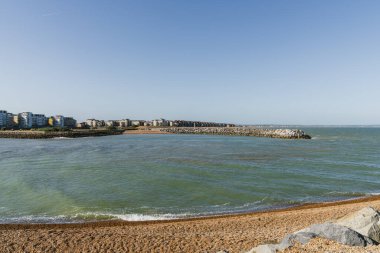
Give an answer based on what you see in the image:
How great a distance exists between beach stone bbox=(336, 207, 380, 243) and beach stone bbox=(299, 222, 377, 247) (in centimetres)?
32

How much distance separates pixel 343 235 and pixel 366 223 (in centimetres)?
132

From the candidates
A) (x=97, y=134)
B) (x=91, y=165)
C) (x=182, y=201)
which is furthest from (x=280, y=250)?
(x=97, y=134)

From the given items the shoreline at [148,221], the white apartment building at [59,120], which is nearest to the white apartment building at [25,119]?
the white apartment building at [59,120]

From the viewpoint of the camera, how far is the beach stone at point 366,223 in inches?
332

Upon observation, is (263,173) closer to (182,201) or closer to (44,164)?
(182,201)

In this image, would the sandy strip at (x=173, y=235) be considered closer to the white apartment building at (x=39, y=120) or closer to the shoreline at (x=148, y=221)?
the shoreline at (x=148, y=221)

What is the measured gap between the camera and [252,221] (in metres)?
13.8

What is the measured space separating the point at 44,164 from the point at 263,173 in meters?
23.3

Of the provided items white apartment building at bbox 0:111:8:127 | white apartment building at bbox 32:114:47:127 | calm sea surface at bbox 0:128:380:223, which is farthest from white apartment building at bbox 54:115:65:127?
calm sea surface at bbox 0:128:380:223

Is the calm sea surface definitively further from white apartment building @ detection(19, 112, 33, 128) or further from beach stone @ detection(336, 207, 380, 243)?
white apartment building @ detection(19, 112, 33, 128)

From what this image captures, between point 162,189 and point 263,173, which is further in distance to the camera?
point 263,173

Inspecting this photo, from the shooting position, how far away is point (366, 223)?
8883mm

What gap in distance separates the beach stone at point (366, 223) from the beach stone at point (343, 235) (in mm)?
317

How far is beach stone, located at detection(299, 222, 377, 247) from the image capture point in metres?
7.95
